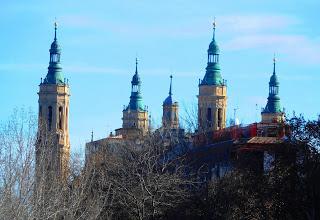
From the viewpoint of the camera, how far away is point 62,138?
141750mm

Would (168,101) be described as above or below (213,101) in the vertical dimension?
above

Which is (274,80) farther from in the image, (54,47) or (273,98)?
(54,47)

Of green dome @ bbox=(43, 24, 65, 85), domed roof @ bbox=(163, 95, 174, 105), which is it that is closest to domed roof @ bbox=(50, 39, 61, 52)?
green dome @ bbox=(43, 24, 65, 85)

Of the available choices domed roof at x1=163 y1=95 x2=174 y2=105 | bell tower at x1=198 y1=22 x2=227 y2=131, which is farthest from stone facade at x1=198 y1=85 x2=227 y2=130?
domed roof at x1=163 y1=95 x2=174 y2=105

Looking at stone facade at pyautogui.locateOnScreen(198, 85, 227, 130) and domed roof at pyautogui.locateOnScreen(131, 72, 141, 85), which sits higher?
domed roof at pyautogui.locateOnScreen(131, 72, 141, 85)

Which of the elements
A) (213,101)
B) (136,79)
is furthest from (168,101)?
(213,101)

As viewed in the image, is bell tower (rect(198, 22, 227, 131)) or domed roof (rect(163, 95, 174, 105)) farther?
domed roof (rect(163, 95, 174, 105))

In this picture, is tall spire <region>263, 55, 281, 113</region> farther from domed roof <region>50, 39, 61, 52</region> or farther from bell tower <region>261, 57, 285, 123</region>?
domed roof <region>50, 39, 61, 52</region>

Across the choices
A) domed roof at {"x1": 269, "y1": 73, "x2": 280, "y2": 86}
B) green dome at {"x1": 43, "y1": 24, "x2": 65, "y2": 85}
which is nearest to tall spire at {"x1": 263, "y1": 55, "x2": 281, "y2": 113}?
domed roof at {"x1": 269, "y1": 73, "x2": 280, "y2": 86}

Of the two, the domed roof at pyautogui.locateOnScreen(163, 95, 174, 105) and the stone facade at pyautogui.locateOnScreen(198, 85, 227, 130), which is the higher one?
the domed roof at pyautogui.locateOnScreen(163, 95, 174, 105)

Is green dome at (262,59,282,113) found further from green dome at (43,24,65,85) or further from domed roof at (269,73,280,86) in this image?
green dome at (43,24,65,85)

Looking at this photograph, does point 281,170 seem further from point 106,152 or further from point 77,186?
point 106,152

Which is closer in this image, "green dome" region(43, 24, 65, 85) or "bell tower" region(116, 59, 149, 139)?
"green dome" region(43, 24, 65, 85)

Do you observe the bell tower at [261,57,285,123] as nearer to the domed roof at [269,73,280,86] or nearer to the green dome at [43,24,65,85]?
the domed roof at [269,73,280,86]
